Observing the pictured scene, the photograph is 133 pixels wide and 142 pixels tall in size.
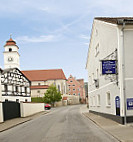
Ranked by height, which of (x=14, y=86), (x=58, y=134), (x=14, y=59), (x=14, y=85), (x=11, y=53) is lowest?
(x=58, y=134)

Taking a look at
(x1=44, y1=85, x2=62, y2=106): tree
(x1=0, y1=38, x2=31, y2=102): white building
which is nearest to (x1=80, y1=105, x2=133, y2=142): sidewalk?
(x1=0, y1=38, x2=31, y2=102): white building

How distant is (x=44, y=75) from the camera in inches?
3327

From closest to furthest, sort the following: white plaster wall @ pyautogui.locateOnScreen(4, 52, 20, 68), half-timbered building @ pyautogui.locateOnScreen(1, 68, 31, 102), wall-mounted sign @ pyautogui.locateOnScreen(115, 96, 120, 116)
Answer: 1. wall-mounted sign @ pyautogui.locateOnScreen(115, 96, 120, 116)
2. half-timbered building @ pyautogui.locateOnScreen(1, 68, 31, 102)
3. white plaster wall @ pyautogui.locateOnScreen(4, 52, 20, 68)

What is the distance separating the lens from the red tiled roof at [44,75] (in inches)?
3260

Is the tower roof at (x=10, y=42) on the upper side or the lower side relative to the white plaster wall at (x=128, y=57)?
upper

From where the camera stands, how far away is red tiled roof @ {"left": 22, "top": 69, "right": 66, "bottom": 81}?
82.8m

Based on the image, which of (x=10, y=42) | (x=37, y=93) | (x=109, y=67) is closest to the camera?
(x=109, y=67)

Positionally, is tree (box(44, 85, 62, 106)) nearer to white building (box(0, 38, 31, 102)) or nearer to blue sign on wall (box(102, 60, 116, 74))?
white building (box(0, 38, 31, 102))

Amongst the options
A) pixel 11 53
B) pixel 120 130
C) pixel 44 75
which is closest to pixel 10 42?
pixel 11 53

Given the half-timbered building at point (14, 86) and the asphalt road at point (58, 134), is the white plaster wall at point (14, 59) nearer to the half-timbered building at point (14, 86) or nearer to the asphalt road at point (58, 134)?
the half-timbered building at point (14, 86)

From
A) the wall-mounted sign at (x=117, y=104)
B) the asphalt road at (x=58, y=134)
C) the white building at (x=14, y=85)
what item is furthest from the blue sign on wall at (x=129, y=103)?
the white building at (x=14, y=85)

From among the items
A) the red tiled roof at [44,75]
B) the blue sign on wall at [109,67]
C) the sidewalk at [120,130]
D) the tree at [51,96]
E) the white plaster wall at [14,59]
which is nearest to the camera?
the sidewalk at [120,130]

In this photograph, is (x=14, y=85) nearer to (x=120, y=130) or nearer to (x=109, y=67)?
(x=109, y=67)

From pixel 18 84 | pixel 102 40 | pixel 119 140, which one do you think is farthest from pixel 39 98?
pixel 119 140
